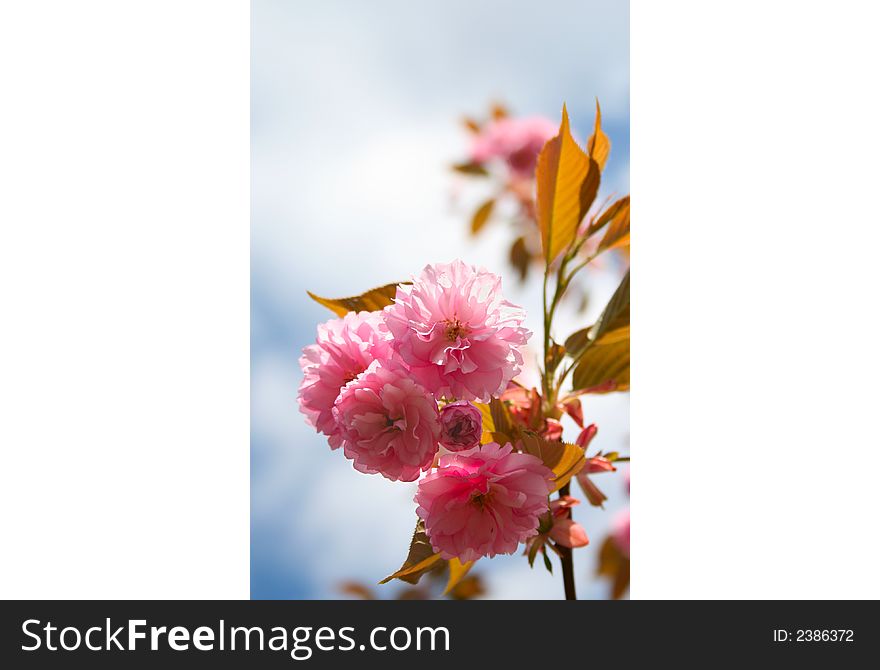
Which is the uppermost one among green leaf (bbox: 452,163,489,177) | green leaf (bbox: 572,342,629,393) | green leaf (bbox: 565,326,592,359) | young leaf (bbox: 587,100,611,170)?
green leaf (bbox: 452,163,489,177)

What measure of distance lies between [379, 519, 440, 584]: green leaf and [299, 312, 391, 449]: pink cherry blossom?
0.12 metres

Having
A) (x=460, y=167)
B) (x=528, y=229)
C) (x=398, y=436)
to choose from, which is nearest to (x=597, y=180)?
(x=398, y=436)

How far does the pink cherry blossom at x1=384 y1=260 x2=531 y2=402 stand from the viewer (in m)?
0.60

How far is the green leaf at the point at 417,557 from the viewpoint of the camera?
0.67 metres

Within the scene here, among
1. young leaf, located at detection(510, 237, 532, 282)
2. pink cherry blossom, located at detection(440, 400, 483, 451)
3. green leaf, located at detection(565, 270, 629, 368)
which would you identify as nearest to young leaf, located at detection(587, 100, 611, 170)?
green leaf, located at detection(565, 270, 629, 368)

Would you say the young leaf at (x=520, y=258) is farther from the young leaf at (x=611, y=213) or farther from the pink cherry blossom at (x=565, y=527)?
the pink cherry blossom at (x=565, y=527)

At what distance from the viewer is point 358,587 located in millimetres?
1278

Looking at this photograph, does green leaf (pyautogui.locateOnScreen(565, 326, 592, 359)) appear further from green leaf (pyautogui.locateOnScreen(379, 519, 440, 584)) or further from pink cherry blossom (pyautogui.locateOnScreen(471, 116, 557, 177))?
pink cherry blossom (pyautogui.locateOnScreen(471, 116, 557, 177))

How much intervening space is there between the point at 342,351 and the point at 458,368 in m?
0.12

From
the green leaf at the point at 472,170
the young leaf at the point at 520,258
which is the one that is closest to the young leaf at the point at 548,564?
the young leaf at the point at 520,258

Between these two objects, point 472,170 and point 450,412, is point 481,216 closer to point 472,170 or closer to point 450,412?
point 472,170

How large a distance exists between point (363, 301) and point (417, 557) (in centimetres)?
27

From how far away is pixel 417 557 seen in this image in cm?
67
